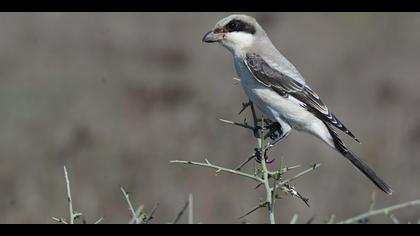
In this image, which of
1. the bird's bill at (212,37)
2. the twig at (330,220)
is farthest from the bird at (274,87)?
the twig at (330,220)

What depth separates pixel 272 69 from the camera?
428 centimetres

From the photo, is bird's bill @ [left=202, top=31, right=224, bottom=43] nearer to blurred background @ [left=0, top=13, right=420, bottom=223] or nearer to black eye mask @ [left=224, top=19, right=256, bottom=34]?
black eye mask @ [left=224, top=19, right=256, bottom=34]

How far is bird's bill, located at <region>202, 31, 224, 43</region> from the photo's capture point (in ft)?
13.4

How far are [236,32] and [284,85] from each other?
0.39m

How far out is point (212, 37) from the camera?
4141 mm

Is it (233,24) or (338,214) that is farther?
(338,214)

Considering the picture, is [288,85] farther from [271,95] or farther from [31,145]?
[31,145]

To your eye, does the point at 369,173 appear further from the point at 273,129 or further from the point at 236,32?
the point at 236,32

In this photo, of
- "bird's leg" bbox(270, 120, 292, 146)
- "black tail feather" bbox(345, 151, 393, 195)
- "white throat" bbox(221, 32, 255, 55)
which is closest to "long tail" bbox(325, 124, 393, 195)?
"black tail feather" bbox(345, 151, 393, 195)

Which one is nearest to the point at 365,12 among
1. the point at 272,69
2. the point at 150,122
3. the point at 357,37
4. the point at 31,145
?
the point at 357,37

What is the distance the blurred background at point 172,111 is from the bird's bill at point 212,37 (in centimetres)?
252

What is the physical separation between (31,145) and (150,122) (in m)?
1.25

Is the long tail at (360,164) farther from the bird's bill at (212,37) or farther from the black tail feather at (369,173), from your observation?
the bird's bill at (212,37)

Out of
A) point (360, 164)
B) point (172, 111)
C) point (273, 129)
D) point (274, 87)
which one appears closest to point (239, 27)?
point (274, 87)
